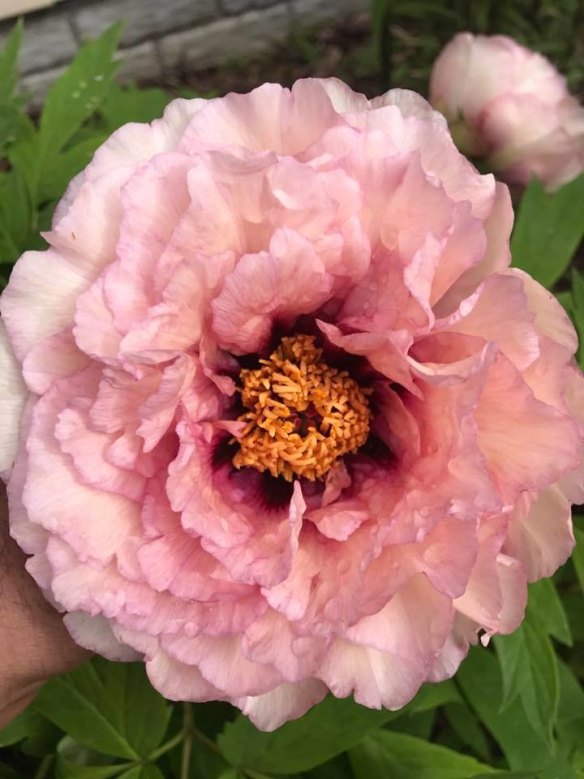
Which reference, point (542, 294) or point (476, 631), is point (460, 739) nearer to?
point (476, 631)

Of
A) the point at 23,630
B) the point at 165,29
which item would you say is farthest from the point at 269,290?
the point at 165,29

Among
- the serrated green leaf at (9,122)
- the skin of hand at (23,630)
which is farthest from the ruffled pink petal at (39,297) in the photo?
the serrated green leaf at (9,122)

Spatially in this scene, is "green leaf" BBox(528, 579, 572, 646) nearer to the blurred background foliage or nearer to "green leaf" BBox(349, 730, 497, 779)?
the blurred background foliage

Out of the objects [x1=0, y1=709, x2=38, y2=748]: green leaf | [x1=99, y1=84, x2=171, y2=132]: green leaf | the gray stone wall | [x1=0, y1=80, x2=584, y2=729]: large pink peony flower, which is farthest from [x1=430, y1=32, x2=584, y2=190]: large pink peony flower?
the gray stone wall

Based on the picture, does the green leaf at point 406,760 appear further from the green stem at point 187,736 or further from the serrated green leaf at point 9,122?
the serrated green leaf at point 9,122

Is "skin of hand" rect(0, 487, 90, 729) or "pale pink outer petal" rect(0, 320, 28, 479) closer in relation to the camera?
"pale pink outer petal" rect(0, 320, 28, 479)

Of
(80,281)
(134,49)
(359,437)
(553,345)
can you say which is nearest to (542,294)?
(553,345)

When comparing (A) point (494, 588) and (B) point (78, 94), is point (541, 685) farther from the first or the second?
(B) point (78, 94)
